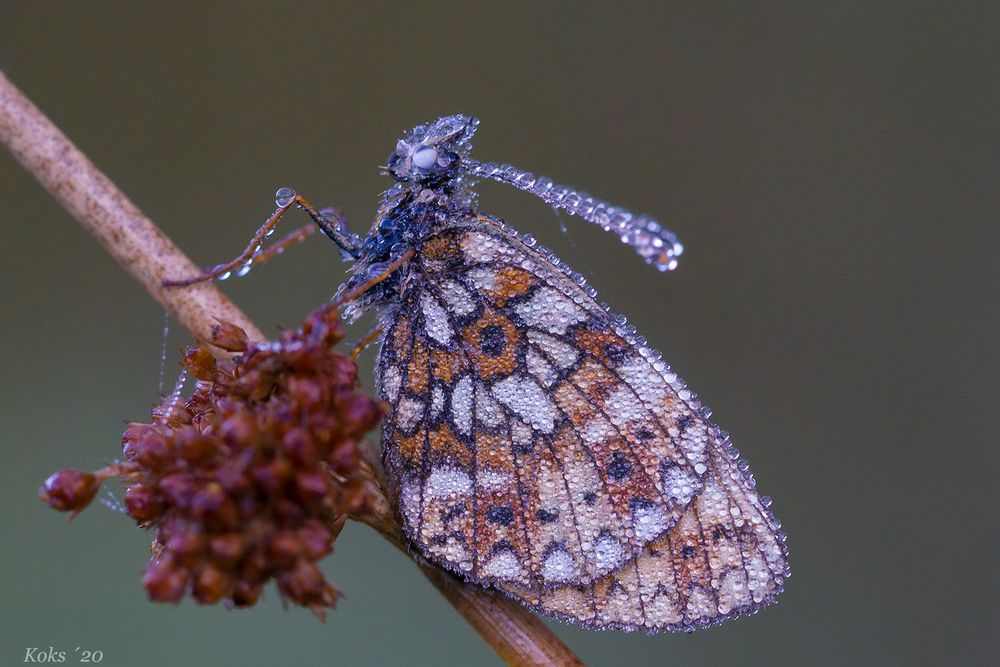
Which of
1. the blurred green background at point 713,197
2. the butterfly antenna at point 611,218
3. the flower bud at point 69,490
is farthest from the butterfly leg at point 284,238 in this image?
the blurred green background at point 713,197

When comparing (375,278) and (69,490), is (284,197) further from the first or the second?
(69,490)

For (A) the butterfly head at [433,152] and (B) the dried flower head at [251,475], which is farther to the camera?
(A) the butterfly head at [433,152]

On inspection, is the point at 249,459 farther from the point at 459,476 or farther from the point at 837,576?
the point at 837,576

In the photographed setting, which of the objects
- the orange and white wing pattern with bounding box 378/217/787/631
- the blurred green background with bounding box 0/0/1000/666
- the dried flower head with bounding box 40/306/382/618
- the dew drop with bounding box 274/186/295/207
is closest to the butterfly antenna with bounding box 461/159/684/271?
the orange and white wing pattern with bounding box 378/217/787/631

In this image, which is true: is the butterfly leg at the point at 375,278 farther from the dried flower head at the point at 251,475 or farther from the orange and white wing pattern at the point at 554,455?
the dried flower head at the point at 251,475

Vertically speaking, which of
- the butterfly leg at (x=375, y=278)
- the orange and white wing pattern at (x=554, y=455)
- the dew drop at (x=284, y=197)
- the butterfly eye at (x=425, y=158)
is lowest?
the orange and white wing pattern at (x=554, y=455)

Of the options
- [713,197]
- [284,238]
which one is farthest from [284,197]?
[713,197]

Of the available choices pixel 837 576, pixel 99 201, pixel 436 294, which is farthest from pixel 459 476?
pixel 837 576
